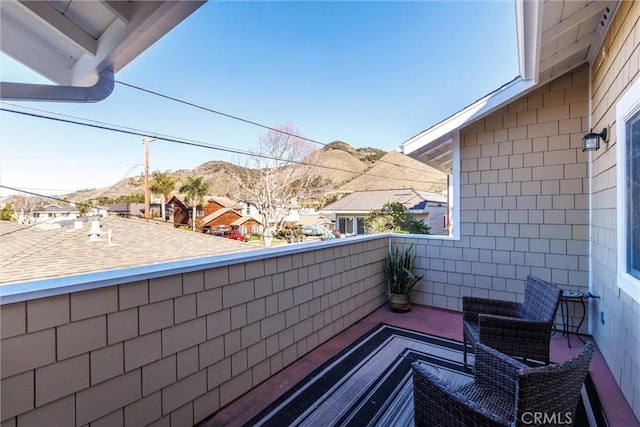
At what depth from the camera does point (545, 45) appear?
2943 mm

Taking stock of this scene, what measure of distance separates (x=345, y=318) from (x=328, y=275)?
67 cm

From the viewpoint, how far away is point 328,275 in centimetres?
339

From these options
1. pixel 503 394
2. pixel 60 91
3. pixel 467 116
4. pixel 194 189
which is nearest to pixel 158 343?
pixel 60 91

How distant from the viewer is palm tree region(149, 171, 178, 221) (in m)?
14.8

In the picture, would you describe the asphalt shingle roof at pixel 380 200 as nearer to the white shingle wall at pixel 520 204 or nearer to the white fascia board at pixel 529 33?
the white shingle wall at pixel 520 204

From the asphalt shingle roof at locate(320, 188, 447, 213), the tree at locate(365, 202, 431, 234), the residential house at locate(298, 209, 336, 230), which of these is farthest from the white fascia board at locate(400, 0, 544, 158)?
the residential house at locate(298, 209, 336, 230)

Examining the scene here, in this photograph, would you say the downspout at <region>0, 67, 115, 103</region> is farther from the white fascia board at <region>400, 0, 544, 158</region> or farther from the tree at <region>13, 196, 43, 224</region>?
the tree at <region>13, 196, 43, 224</region>

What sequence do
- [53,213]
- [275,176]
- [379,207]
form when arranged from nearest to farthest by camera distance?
1. [53,213]
2. [379,207]
3. [275,176]

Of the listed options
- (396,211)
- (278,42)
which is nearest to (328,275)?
(396,211)

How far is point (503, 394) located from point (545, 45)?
10.4ft

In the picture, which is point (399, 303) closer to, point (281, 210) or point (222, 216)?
point (281, 210)

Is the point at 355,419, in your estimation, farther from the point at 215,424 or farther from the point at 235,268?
the point at 235,268

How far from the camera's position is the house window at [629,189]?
82.0 inches

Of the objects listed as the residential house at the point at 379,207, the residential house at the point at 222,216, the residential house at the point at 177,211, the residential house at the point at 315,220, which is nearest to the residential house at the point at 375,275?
the residential house at the point at 379,207
